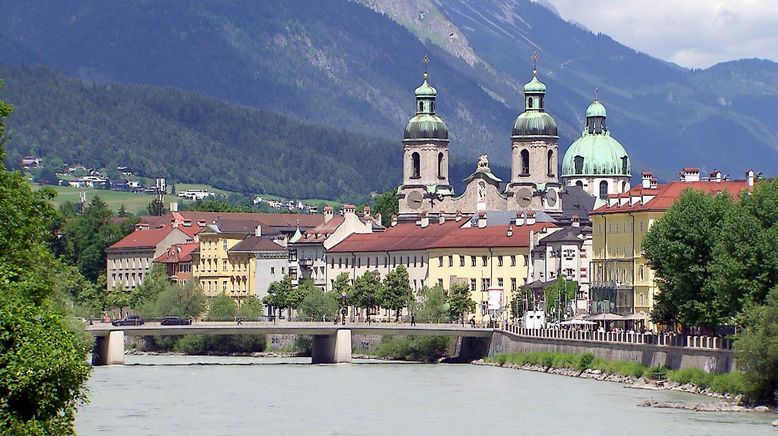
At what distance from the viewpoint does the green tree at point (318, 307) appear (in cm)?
14075

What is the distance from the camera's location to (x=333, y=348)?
4724 inches

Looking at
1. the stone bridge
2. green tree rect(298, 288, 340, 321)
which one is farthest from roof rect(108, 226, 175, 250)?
the stone bridge

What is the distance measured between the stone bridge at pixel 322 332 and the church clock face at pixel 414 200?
68.5 metres

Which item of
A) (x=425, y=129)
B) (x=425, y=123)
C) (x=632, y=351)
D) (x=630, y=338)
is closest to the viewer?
(x=632, y=351)

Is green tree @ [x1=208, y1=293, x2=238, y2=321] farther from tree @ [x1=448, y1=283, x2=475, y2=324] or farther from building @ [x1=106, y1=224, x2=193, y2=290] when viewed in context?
building @ [x1=106, y1=224, x2=193, y2=290]

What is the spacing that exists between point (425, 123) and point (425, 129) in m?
0.92

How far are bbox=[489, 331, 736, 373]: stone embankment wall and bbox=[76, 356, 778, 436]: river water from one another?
5.94 feet

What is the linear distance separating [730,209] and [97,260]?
354 ft

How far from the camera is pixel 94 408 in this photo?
257 feet

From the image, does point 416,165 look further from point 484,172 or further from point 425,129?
point 484,172

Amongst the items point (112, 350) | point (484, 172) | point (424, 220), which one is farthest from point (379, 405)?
point (484, 172)

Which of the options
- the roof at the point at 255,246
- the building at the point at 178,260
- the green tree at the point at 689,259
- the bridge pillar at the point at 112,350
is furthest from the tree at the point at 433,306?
the green tree at the point at 689,259

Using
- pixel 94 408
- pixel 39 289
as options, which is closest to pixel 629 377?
pixel 94 408

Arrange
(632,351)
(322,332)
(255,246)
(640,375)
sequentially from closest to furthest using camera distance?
1. (640,375)
2. (632,351)
3. (322,332)
4. (255,246)
